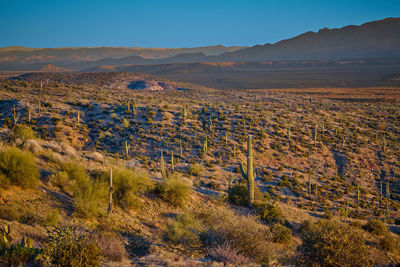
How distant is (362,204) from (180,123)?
59.7ft

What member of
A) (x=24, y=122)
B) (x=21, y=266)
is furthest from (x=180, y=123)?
(x=21, y=266)

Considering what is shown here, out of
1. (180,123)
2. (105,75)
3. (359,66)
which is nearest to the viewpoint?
(180,123)

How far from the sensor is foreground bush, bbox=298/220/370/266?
22.4ft

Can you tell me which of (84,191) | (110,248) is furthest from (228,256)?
(84,191)

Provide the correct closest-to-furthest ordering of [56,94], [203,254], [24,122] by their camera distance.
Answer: [203,254], [24,122], [56,94]

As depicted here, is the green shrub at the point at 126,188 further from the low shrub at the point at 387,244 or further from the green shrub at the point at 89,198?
the low shrub at the point at 387,244

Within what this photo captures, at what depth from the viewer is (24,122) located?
969 inches

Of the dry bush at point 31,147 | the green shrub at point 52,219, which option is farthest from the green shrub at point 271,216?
the dry bush at point 31,147

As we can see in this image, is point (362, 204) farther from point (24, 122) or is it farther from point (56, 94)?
point (56, 94)

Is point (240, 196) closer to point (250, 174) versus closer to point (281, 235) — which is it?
point (250, 174)

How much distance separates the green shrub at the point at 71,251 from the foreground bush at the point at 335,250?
212 inches

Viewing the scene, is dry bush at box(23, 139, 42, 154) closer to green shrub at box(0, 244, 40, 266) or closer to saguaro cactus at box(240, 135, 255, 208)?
green shrub at box(0, 244, 40, 266)

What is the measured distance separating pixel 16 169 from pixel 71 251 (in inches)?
155

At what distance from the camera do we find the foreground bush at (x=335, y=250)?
22.4ft
